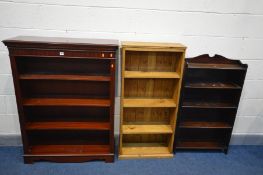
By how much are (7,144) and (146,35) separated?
2.07 metres

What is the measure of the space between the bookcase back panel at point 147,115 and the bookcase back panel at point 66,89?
1.27 feet

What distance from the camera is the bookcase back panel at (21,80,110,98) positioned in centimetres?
→ 221

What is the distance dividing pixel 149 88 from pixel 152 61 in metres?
0.31

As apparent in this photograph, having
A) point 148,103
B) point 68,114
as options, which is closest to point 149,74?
point 148,103

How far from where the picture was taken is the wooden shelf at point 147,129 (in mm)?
2363

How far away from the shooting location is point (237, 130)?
276cm

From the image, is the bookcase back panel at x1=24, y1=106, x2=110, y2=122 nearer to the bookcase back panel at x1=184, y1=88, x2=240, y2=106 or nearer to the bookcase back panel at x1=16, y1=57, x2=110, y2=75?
the bookcase back panel at x1=16, y1=57, x2=110, y2=75

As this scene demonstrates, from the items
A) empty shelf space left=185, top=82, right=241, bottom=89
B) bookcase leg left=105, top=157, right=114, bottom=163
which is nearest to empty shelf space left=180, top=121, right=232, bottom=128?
empty shelf space left=185, top=82, right=241, bottom=89

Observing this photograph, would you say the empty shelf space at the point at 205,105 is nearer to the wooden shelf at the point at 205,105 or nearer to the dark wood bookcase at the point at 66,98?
the wooden shelf at the point at 205,105

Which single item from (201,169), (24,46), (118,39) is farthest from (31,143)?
(201,169)

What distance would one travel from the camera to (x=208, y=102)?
2471 millimetres

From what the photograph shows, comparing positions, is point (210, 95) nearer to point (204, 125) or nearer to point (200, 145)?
point (204, 125)

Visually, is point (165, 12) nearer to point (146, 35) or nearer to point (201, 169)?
point (146, 35)

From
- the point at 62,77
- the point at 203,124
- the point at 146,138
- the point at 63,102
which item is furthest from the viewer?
the point at 146,138
